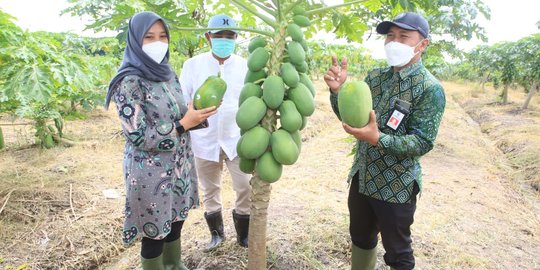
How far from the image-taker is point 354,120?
1751 millimetres

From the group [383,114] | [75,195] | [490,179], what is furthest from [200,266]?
[490,179]

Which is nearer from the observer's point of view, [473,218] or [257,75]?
[257,75]

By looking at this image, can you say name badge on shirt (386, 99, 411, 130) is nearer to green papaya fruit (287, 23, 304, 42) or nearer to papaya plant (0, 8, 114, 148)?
green papaya fruit (287, 23, 304, 42)

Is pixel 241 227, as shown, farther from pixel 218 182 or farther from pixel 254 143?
pixel 254 143

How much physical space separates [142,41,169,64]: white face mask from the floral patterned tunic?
0.15 meters

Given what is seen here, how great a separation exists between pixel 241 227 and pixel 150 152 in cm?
124

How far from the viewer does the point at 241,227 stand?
3080mm

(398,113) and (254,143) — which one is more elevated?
(398,113)

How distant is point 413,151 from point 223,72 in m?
1.58

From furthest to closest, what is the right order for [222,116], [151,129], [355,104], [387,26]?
[222,116] → [387,26] → [151,129] → [355,104]

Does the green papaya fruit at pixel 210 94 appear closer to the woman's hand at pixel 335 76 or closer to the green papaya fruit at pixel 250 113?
the green papaya fruit at pixel 250 113

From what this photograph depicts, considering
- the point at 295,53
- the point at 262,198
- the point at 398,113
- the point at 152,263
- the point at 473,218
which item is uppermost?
the point at 295,53

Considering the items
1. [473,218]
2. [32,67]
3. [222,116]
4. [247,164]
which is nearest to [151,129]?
[247,164]

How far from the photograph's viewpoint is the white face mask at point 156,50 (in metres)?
2.09
